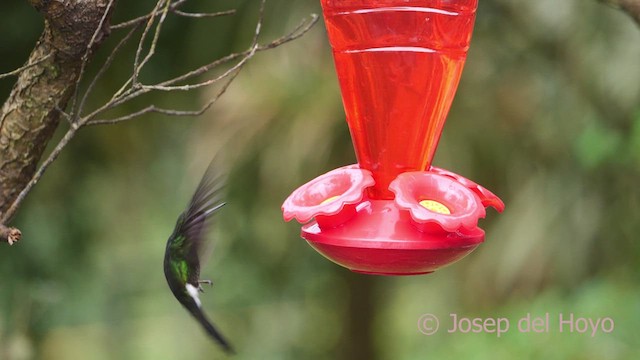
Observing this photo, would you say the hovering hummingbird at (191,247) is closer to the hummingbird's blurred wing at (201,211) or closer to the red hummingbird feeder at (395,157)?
the hummingbird's blurred wing at (201,211)

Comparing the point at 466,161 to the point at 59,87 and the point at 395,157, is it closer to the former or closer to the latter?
the point at 395,157

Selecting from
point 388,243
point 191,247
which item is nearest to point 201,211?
point 191,247

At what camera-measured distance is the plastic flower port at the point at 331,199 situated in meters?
1.50

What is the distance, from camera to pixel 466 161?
3896 millimetres

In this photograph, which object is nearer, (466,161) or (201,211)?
(201,211)

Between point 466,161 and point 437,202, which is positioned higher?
point 437,202

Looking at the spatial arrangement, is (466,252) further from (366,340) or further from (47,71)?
(366,340)

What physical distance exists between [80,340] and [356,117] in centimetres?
366

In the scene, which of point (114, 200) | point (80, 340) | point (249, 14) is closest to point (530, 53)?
point (249, 14)

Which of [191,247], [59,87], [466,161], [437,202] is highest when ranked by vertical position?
[59,87]

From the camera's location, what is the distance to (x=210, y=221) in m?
1.94

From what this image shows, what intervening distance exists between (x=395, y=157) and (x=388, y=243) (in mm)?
346

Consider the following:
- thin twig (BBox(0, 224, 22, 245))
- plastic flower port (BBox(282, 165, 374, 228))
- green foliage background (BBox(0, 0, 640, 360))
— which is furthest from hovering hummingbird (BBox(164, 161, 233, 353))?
green foliage background (BBox(0, 0, 640, 360))

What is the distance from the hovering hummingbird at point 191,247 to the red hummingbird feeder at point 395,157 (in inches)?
11.1
